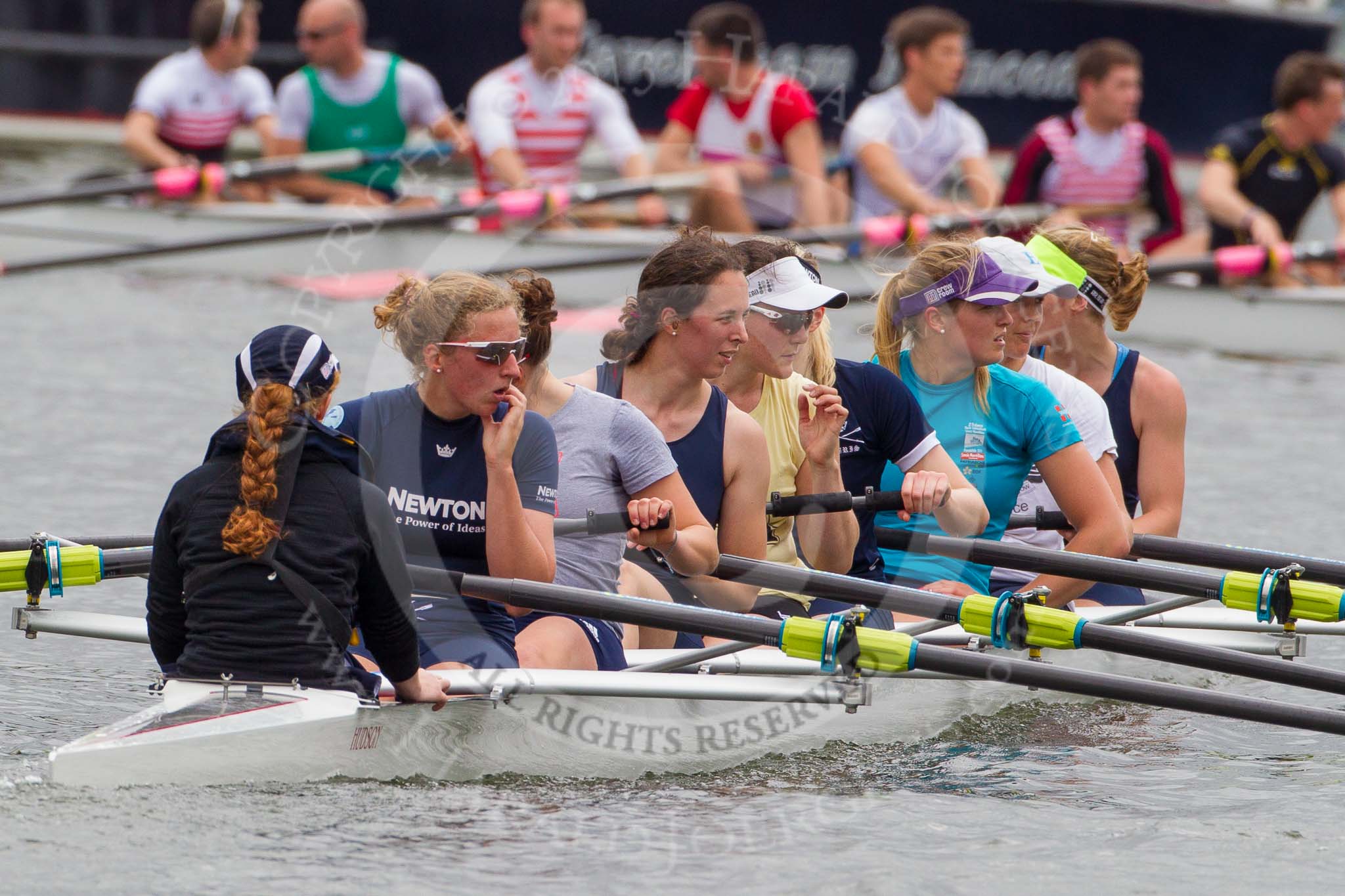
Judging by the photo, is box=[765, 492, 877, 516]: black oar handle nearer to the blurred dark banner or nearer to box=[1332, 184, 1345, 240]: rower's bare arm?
box=[1332, 184, 1345, 240]: rower's bare arm

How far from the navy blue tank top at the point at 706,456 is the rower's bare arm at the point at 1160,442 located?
139 cm

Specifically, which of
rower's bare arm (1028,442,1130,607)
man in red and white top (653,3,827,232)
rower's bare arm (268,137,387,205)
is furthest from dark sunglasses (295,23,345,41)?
rower's bare arm (1028,442,1130,607)

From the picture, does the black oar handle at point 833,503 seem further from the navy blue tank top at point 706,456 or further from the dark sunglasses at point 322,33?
the dark sunglasses at point 322,33

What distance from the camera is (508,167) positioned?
10500 millimetres

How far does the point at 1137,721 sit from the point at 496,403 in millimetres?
2161

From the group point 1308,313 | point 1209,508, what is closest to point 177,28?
point 1308,313

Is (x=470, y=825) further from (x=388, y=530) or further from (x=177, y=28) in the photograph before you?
(x=177, y=28)

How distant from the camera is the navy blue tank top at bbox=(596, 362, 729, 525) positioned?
421cm

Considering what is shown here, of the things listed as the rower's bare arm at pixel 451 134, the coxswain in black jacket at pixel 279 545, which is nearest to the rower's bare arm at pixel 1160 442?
the coxswain in black jacket at pixel 279 545

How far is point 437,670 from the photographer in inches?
148

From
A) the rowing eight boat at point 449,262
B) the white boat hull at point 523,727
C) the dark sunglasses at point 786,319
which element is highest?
the rowing eight boat at point 449,262

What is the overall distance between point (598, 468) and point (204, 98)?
26.9 feet

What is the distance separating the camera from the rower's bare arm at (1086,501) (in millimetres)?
4449

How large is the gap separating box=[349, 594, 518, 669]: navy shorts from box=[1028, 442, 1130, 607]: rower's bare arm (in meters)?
1.47
